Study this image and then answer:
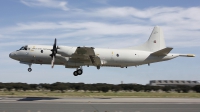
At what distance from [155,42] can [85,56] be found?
11.1m

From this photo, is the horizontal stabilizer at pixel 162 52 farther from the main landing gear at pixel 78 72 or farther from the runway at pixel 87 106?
the runway at pixel 87 106

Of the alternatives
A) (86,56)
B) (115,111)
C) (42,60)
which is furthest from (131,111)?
(42,60)

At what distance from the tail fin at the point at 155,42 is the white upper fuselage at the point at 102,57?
1412 millimetres

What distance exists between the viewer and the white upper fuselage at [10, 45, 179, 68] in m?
37.5

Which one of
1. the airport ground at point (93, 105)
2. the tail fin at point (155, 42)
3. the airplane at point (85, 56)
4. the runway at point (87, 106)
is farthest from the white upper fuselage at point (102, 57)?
the runway at point (87, 106)

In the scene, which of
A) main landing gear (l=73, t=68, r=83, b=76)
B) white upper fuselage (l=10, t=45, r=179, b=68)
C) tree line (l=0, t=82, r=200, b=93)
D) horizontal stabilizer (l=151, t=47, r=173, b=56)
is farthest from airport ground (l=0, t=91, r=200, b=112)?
tree line (l=0, t=82, r=200, b=93)

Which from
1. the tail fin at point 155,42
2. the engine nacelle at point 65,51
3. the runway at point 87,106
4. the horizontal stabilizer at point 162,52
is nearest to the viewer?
the runway at point 87,106

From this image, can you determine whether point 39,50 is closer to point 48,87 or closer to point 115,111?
point 115,111

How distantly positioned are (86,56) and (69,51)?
2.32m

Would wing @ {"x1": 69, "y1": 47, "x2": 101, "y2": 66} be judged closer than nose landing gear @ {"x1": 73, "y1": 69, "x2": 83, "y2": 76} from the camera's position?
Yes

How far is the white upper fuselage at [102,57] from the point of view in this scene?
123ft

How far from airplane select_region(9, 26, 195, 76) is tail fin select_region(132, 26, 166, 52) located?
0.77 m

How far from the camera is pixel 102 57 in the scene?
125 ft

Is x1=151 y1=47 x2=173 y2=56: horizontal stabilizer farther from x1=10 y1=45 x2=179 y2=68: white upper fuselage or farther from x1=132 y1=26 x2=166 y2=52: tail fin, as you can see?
x1=132 y1=26 x2=166 y2=52: tail fin
